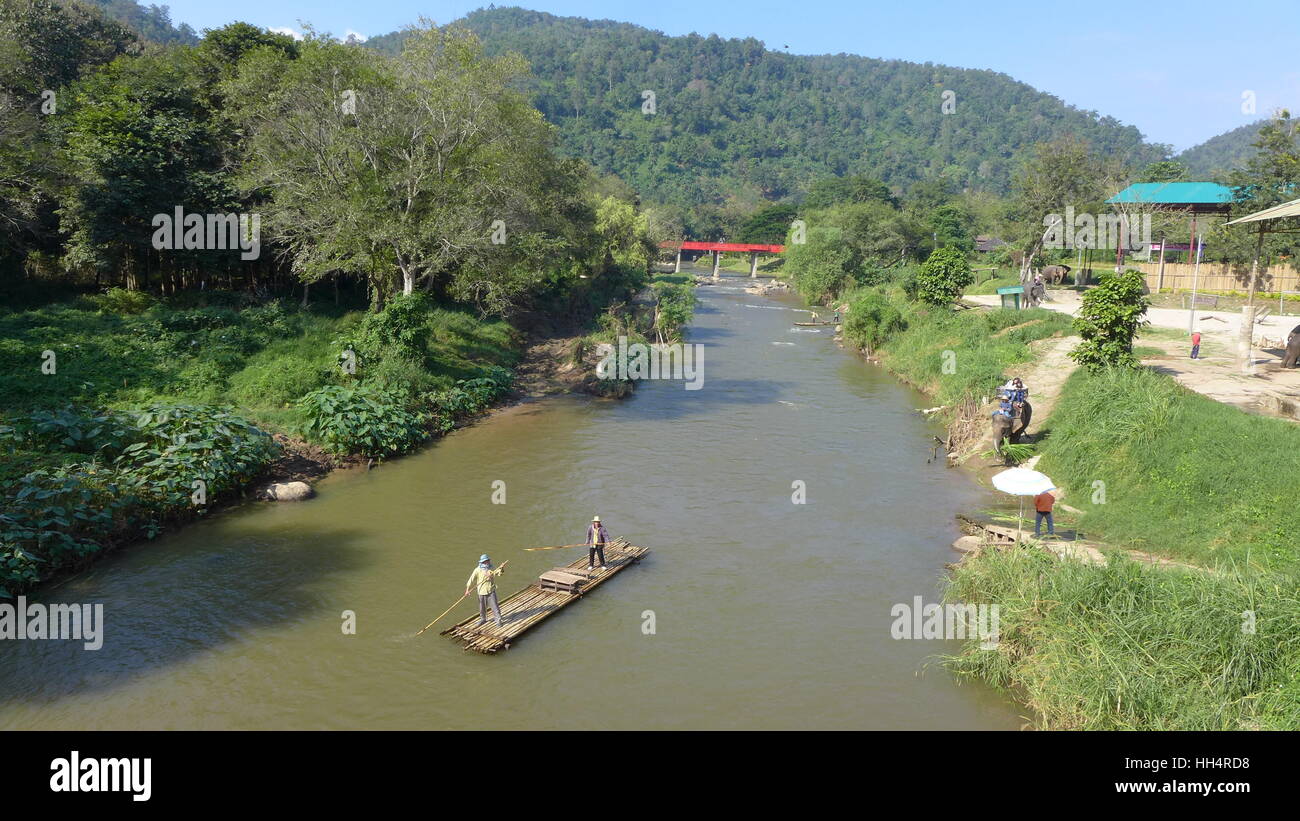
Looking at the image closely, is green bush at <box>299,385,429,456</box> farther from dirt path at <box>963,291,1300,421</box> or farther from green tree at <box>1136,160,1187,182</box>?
green tree at <box>1136,160,1187,182</box>

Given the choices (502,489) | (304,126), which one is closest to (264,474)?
(502,489)

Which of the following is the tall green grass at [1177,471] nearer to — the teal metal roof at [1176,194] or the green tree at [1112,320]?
the green tree at [1112,320]

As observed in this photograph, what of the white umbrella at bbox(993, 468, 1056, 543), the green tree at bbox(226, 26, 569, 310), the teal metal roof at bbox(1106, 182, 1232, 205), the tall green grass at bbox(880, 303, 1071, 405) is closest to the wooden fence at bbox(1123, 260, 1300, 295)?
the teal metal roof at bbox(1106, 182, 1232, 205)

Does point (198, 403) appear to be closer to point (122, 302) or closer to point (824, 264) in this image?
point (122, 302)

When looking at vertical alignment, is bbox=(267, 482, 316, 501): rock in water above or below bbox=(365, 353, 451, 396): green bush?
below

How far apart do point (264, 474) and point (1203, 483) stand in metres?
22.0

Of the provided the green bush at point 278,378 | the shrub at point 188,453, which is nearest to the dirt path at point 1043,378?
the shrub at point 188,453

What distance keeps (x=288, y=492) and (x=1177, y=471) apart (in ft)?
68.5

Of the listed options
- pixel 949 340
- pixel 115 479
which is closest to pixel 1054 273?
pixel 949 340

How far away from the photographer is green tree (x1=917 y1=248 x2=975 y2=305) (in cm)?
4088

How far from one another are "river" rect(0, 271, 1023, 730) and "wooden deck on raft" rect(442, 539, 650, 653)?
26cm

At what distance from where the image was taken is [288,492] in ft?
66.1
